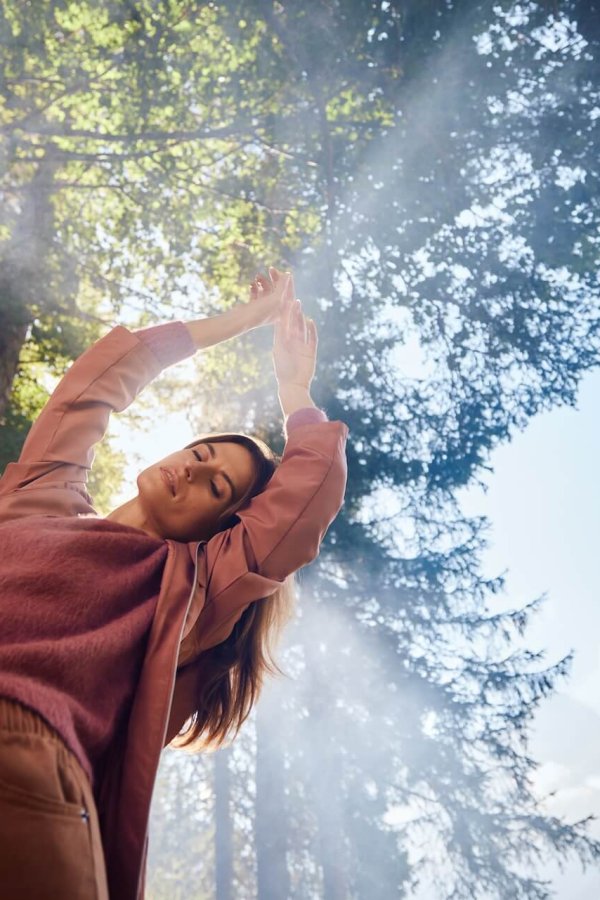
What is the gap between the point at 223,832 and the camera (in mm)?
14688

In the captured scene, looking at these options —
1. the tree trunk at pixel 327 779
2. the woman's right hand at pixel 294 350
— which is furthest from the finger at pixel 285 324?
the tree trunk at pixel 327 779

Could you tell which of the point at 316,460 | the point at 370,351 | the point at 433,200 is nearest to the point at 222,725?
the point at 316,460

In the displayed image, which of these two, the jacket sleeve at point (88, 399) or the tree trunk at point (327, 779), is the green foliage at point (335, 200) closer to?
the tree trunk at point (327, 779)

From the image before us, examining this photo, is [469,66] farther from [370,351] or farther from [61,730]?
[61,730]

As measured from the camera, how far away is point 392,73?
7363 millimetres

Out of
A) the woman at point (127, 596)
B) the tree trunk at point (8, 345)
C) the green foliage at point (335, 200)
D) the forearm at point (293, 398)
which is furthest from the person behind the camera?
the green foliage at point (335, 200)

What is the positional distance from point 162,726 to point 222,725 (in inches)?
20.9

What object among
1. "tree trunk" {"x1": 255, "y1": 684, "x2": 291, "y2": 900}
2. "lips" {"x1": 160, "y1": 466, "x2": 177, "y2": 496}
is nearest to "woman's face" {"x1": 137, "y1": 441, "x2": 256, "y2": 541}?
"lips" {"x1": 160, "y1": 466, "x2": 177, "y2": 496}

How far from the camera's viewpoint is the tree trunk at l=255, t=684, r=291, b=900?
12172 mm

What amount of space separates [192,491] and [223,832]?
15.0 m

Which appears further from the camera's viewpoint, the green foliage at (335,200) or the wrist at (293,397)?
the green foliage at (335,200)

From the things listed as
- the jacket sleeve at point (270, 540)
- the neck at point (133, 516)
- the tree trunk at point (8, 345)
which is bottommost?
the jacket sleeve at point (270, 540)

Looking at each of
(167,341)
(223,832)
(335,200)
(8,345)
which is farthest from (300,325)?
(223,832)

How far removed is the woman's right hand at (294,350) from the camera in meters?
2.09
